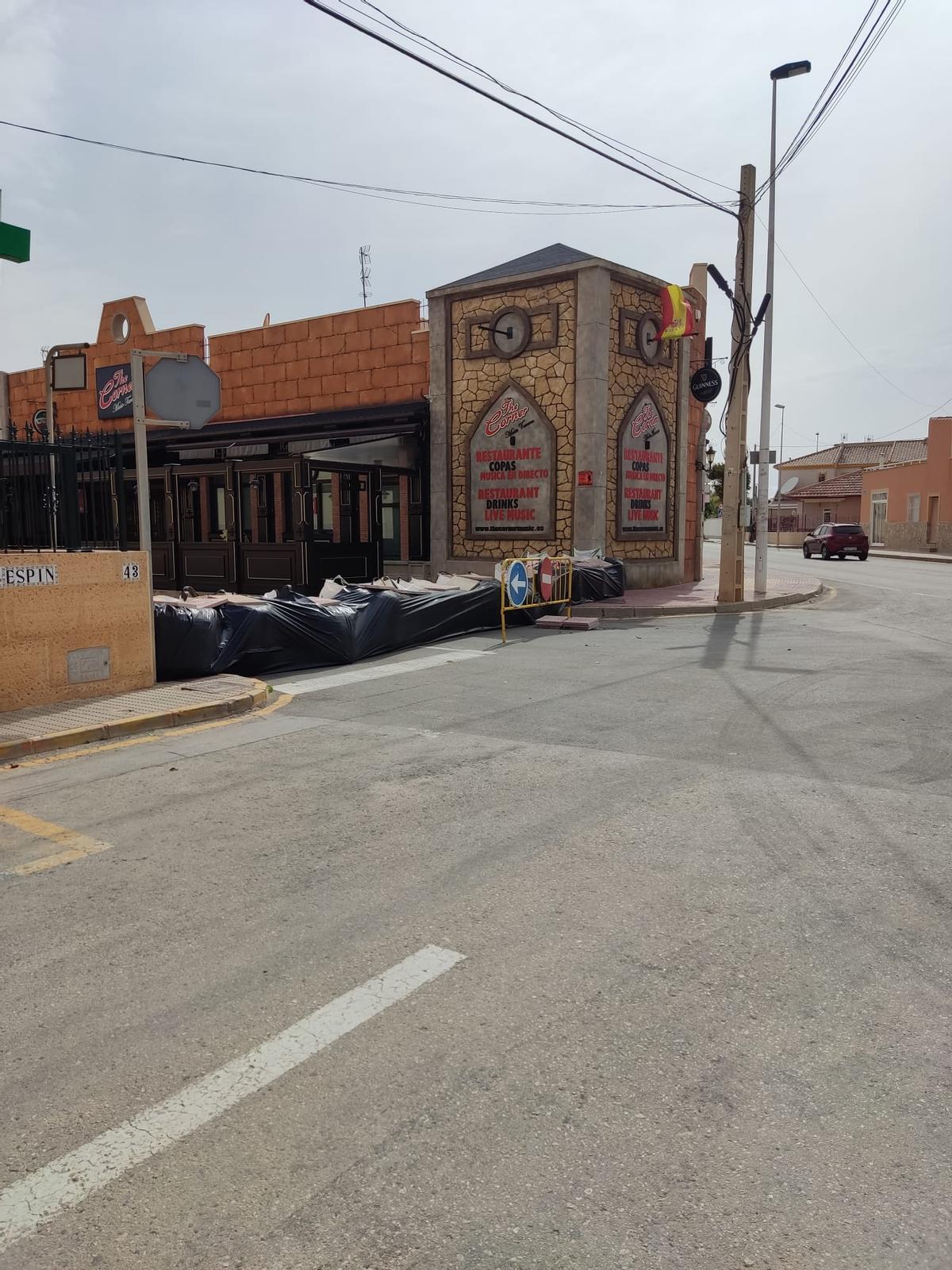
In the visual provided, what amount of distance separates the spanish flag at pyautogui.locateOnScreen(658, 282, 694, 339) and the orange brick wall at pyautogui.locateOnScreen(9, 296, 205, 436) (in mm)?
12401

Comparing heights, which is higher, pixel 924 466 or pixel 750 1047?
pixel 924 466

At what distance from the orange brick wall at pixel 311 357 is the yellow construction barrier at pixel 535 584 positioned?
23.5ft

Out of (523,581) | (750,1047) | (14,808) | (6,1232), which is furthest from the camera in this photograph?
(523,581)

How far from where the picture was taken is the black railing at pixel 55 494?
8.02 meters

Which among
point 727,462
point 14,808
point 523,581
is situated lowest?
point 14,808

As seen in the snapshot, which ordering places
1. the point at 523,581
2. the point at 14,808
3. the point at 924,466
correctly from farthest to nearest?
the point at 924,466 → the point at 523,581 → the point at 14,808

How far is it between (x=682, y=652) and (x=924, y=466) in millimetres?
42056

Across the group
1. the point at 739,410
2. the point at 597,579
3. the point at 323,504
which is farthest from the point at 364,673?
the point at 739,410

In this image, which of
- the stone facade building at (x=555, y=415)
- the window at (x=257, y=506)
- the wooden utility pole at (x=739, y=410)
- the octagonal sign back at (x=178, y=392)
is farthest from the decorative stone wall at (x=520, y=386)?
the octagonal sign back at (x=178, y=392)

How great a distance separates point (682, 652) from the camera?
11.6m

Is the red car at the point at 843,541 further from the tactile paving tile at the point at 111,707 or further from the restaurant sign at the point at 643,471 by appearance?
the tactile paving tile at the point at 111,707

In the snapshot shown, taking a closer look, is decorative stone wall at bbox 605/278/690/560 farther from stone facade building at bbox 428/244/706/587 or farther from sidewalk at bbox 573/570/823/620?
sidewalk at bbox 573/570/823/620

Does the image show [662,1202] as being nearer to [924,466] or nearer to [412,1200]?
[412,1200]

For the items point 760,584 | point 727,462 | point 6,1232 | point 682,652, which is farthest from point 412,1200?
point 760,584
